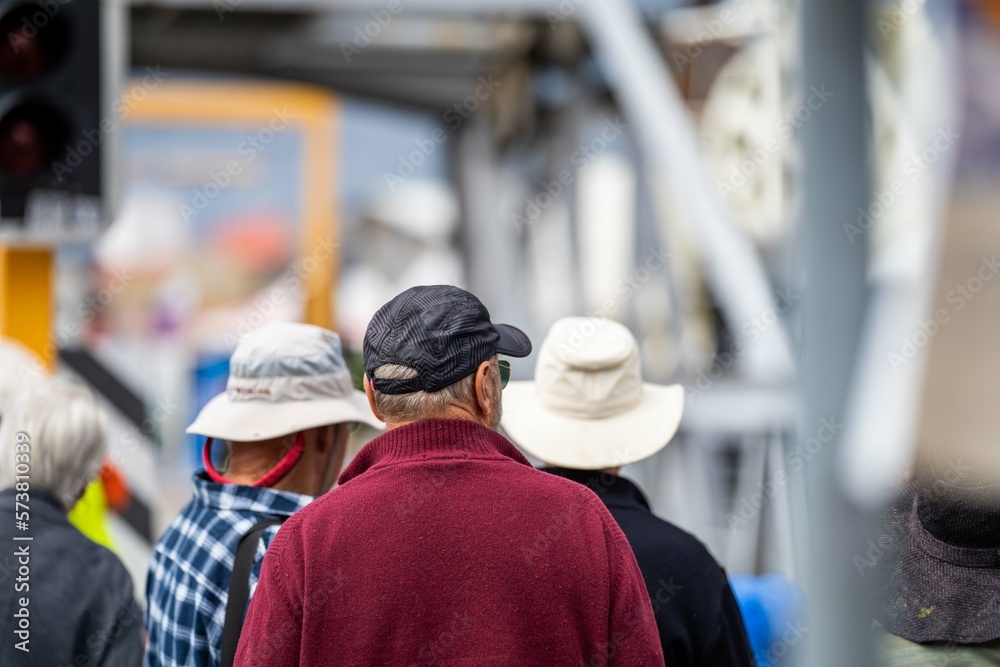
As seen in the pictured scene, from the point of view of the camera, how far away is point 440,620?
5.23 feet

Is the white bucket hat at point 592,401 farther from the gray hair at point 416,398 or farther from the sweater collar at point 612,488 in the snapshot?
the gray hair at point 416,398

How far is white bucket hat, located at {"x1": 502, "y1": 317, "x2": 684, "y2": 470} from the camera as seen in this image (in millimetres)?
2443

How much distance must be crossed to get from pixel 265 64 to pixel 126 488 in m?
8.47

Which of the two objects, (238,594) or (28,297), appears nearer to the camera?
(238,594)

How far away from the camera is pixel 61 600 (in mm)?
2352

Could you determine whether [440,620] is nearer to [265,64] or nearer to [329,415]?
[329,415]

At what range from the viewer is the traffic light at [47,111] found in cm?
370

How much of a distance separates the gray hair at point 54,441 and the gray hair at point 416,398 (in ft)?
3.54

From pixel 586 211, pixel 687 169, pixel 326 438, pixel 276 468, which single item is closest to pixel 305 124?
pixel 586 211

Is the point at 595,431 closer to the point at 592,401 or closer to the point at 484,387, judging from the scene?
the point at 592,401

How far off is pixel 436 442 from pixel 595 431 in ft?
2.73

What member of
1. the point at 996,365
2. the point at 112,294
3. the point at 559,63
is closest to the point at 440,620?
the point at 996,365

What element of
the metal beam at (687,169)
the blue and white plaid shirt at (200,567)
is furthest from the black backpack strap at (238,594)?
the metal beam at (687,169)

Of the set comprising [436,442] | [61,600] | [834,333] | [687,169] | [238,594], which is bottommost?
[61,600]
